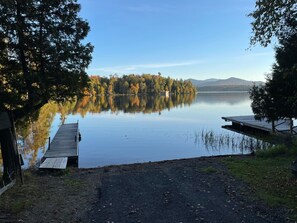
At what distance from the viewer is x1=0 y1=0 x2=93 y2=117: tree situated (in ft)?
28.8

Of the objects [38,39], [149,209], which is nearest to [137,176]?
[149,209]

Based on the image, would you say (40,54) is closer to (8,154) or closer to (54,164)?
(8,154)

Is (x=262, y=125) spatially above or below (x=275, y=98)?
below

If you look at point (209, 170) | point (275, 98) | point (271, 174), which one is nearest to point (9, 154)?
point (209, 170)

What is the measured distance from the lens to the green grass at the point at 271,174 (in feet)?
25.5

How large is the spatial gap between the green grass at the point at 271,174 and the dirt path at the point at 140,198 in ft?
1.21

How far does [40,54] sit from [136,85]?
157527mm

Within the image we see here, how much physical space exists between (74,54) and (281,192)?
22.1 feet

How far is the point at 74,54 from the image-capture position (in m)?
9.32

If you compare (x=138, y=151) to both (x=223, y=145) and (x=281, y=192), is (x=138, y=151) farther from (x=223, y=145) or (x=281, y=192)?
(x=281, y=192)

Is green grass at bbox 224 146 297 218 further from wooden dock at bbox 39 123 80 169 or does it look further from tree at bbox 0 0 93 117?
wooden dock at bbox 39 123 80 169

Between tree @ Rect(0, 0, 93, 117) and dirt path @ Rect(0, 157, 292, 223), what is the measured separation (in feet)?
8.94

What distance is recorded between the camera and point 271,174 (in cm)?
1014

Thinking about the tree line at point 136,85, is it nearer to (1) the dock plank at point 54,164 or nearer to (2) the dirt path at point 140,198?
(1) the dock plank at point 54,164
